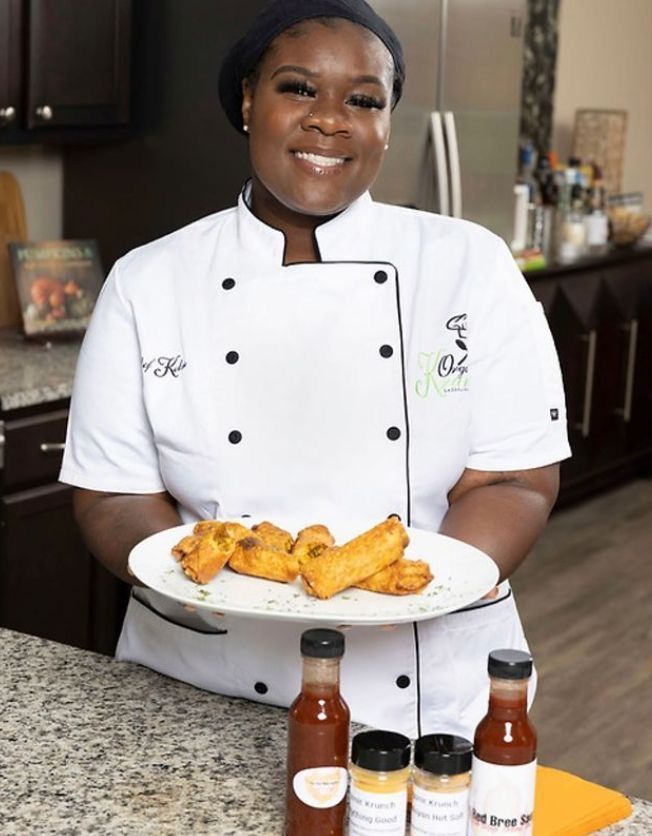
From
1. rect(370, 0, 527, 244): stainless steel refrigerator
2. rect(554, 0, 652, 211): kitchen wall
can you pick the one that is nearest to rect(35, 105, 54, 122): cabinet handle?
rect(370, 0, 527, 244): stainless steel refrigerator

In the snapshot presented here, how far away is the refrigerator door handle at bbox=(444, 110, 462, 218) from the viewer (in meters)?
4.21

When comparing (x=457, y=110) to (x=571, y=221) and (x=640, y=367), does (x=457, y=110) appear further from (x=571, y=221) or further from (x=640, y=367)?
(x=640, y=367)

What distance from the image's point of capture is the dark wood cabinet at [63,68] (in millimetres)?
3480

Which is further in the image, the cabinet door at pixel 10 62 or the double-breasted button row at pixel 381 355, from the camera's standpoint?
the cabinet door at pixel 10 62

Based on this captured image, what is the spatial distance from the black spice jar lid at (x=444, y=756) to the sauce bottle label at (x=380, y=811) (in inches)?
1.3

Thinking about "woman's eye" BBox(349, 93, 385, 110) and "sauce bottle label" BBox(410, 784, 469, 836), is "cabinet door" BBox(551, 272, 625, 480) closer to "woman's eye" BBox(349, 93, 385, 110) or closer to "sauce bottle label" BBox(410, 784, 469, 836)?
"woman's eye" BBox(349, 93, 385, 110)

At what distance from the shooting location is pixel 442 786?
1148 mm

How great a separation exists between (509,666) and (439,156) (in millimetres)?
3184

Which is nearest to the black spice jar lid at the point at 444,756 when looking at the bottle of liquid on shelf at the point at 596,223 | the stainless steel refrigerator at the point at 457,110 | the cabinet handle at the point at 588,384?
the stainless steel refrigerator at the point at 457,110

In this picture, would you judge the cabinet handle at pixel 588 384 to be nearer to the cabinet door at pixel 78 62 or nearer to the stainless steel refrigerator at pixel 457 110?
the stainless steel refrigerator at pixel 457 110

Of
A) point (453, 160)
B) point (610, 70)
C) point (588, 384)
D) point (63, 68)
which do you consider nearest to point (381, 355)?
point (63, 68)

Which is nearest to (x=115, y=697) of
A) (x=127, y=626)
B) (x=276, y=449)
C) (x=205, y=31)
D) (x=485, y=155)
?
(x=127, y=626)

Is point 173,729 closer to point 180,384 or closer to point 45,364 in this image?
point 180,384

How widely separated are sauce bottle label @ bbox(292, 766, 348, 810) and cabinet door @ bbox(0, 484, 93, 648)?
1986 mm
